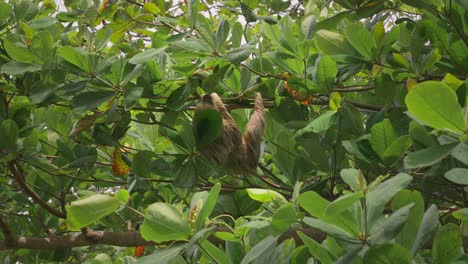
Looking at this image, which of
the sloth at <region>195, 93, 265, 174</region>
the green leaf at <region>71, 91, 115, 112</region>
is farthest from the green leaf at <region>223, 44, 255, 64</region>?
the green leaf at <region>71, 91, 115, 112</region>

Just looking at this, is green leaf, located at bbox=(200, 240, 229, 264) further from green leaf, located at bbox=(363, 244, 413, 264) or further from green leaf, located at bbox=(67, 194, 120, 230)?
green leaf, located at bbox=(363, 244, 413, 264)

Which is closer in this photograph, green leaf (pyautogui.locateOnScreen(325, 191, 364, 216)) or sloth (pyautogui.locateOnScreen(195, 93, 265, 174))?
green leaf (pyautogui.locateOnScreen(325, 191, 364, 216))

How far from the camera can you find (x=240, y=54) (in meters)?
1.20

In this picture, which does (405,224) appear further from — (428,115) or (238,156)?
(238,156)

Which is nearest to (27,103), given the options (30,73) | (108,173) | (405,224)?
(30,73)

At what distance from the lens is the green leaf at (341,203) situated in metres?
0.63

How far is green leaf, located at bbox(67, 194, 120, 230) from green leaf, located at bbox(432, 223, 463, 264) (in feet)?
1.30

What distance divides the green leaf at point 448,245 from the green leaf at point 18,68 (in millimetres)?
813

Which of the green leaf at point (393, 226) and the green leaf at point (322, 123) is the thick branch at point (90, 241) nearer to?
the green leaf at point (322, 123)

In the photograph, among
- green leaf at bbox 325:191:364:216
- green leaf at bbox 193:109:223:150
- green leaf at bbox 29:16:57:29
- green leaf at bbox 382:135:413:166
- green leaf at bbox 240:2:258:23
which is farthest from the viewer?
green leaf at bbox 240:2:258:23

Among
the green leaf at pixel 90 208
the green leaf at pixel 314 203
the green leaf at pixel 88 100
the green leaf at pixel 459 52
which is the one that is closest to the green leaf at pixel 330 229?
the green leaf at pixel 314 203

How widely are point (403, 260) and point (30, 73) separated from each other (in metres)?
0.90

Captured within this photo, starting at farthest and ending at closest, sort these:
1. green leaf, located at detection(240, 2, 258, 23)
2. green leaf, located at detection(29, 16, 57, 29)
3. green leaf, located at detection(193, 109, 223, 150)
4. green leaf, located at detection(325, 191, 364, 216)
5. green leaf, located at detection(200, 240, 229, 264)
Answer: green leaf, located at detection(240, 2, 258, 23) < green leaf, located at detection(29, 16, 57, 29) < green leaf, located at detection(193, 109, 223, 150) < green leaf, located at detection(200, 240, 229, 264) < green leaf, located at detection(325, 191, 364, 216)

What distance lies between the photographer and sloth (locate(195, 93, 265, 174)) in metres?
1.10
